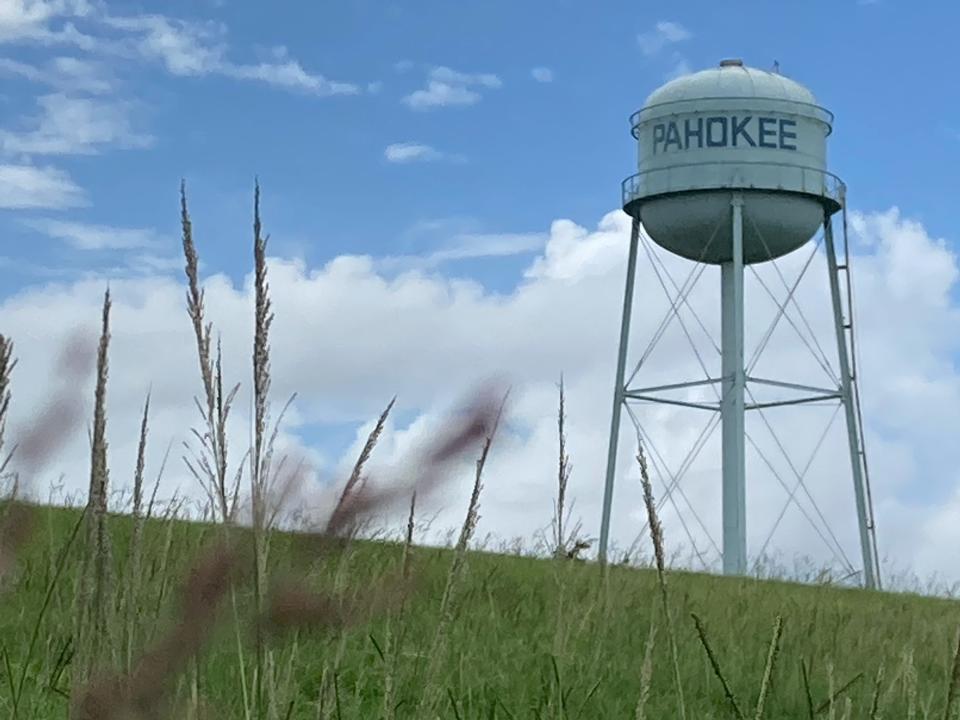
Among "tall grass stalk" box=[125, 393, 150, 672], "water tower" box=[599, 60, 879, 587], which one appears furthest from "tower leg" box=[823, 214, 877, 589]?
"tall grass stalk" box=[125, 393, 150, 672]

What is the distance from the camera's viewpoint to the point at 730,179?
19.7 metres

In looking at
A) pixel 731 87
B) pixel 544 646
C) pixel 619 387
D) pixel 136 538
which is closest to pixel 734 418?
pixel 619 387

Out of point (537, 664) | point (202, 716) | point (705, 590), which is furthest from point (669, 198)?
point (202, 716)

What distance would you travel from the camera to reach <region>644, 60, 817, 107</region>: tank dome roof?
20.5m

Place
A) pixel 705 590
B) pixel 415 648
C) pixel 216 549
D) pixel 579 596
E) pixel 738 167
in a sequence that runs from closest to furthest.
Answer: pixel 216 549 < pixel 415 648 < pixel 579 596 < pixel 705 590 < pixel 738 167

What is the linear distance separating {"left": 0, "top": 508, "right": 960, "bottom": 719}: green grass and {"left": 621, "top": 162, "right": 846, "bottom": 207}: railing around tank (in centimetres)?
1105

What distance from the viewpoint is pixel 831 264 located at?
20672 millimetres

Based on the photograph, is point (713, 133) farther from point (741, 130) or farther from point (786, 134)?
point (786, 134)

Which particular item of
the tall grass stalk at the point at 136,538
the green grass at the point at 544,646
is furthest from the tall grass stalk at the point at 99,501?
the green grass at the point at 544,646

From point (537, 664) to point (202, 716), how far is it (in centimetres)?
442

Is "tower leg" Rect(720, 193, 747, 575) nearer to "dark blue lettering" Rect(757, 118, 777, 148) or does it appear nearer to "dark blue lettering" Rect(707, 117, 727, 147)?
"dark blue lettering" Rect(707, 117, 727, 147)

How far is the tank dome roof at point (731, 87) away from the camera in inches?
805

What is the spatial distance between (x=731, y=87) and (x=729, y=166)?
134cm

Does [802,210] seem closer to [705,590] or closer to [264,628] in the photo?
[705,590]
